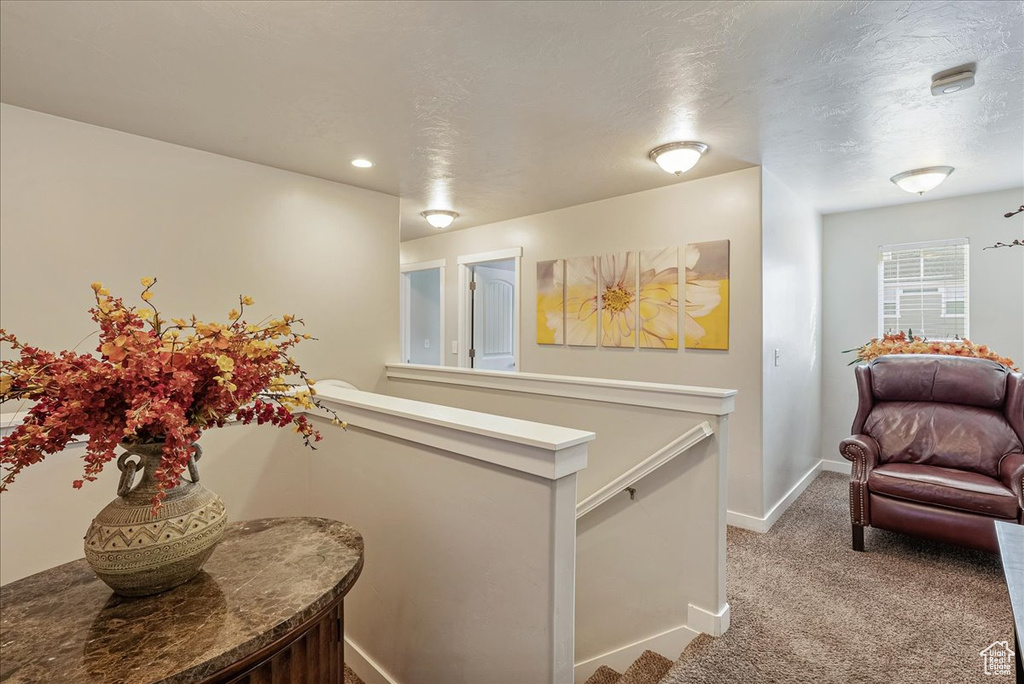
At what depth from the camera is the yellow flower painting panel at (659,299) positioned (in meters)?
3.64

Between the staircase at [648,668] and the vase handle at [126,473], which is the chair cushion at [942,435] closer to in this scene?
the staircase at [648,668]

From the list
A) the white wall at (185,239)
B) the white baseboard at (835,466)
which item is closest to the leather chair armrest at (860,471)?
the white baseboard at (835,466)

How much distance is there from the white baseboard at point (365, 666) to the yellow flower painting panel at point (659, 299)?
9.00 ft

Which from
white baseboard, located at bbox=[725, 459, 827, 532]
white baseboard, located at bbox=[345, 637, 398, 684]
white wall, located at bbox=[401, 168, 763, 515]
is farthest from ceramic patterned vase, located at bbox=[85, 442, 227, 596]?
white baseboard, located at bbox=[725, 459, 827, 532]

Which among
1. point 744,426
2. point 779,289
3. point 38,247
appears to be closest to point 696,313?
point 779,289

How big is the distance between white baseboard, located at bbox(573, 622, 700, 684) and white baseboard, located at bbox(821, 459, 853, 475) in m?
3.15

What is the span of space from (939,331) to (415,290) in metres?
5.33

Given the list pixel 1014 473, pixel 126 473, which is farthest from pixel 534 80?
pixel 1014 473

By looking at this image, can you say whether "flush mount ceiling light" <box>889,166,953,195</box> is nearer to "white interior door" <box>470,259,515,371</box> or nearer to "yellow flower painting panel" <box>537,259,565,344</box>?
"yellow flower painting panel" <box>537,259,565,344</box>

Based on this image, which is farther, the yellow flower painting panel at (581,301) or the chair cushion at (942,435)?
the yellow flower painting panel at (581,301)

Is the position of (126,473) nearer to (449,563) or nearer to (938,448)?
(449,563)

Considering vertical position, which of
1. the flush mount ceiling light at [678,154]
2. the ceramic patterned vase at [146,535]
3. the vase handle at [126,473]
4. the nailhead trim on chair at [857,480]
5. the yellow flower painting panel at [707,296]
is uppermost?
the flush mount ceiling light at [678,154]

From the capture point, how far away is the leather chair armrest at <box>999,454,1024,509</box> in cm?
253

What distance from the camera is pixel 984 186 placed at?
3.63m
